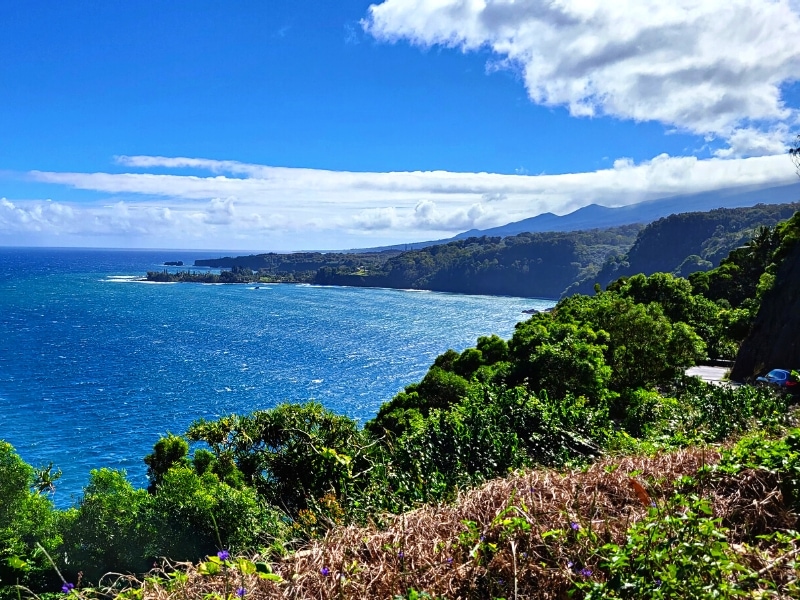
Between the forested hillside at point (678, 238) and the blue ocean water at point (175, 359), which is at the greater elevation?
the forested hillside at point (678, 238)

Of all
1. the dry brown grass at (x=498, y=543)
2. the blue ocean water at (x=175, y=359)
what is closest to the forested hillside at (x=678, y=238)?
the blue ocean water at (x=175, y=359)

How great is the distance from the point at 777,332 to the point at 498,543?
29621mm

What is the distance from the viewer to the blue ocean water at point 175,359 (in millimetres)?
47375

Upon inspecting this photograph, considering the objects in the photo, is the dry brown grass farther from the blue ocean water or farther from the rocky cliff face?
the blue ocean water

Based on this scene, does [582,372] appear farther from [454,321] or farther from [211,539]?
[454,321]

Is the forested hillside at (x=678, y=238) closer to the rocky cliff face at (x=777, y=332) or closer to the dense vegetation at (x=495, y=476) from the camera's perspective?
the dense vegetation at (x=495, y=476)

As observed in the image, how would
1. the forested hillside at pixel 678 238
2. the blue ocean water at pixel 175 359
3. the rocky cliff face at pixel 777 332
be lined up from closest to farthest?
the rocky cliff face at pixel 777 332 → the blue ocean water at pixel 175 359 → the forested hillside at pixel 678 238

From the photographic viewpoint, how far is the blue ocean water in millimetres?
47375

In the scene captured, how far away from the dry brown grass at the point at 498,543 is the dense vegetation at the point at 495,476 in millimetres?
24

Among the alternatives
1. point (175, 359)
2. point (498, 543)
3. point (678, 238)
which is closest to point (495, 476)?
point (498, 543)

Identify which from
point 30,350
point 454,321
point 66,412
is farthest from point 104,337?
point 454,321

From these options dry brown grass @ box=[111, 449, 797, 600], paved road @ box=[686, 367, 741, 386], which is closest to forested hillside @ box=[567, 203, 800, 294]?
paved road @ box=[686, 367, 741, 386]

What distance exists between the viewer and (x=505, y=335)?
346 ft

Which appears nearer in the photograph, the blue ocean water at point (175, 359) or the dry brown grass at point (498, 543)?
the dry brown grass at point (498, 543)
